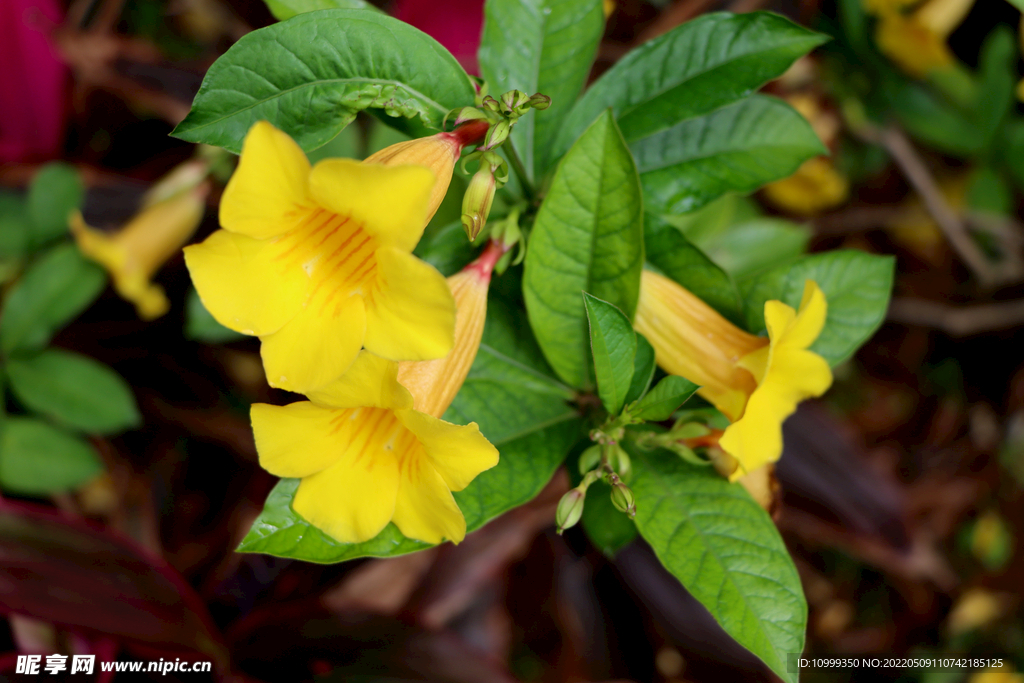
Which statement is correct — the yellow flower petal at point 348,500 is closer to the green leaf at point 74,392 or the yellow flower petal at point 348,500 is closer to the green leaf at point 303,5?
the green leaf at point 303,5

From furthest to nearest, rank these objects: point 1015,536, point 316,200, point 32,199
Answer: point 1015,536 < point 32,199 < point 316,200

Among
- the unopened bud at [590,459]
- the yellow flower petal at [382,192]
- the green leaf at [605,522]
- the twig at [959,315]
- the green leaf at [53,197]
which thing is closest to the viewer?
the yellow flower petal at [382,192]

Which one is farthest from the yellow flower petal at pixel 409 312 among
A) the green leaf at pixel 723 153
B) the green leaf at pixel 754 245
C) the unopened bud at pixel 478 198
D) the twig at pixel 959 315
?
the twig at pixel 959 315

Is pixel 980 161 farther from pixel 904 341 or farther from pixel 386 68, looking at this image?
pixel 386 68

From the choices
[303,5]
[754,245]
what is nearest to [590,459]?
[303,5]

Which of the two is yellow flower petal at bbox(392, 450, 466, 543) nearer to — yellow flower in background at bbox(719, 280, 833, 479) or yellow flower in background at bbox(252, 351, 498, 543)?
yellow flower in background at bbox(252, 351, 498, 543)

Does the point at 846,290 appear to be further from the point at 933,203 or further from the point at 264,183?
the point at 933,203

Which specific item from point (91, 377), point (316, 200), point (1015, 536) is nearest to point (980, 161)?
point (1015, 536)

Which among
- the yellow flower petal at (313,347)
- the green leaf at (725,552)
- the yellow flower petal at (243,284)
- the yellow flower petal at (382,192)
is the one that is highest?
the yellow flower petal at (382,192)
